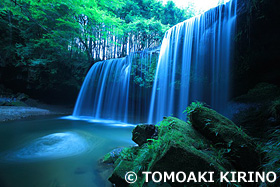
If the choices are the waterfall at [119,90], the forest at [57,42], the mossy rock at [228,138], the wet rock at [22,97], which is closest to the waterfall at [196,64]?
the waterfall at [119,90]

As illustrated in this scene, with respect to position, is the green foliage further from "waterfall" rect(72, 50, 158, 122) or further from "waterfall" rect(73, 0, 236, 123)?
"waterfall" rect(72, 50, 158, 122)

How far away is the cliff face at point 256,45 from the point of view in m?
4.45

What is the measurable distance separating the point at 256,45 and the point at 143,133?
525 cm

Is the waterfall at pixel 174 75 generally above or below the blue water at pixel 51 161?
above

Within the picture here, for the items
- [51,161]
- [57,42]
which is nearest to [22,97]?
[57,42]

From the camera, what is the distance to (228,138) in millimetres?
2268

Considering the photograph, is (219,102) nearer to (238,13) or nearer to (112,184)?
(238,13)

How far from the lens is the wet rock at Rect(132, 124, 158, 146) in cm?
334

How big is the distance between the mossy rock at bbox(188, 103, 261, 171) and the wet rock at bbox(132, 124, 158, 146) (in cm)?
107

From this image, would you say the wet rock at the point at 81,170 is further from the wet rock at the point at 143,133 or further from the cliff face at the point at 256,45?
the cliff face at the point at 256,45

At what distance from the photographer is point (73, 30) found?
12.5 metres

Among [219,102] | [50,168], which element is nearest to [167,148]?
[50,168]

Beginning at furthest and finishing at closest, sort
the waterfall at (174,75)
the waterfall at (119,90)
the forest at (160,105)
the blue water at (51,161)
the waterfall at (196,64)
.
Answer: the waterfall at (119,90)
the waterfall at (174,75)
the waterfall at (196,64)
the blue water at (51,161)
the forest at (160,105)

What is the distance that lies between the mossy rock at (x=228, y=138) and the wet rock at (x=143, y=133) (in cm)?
107
